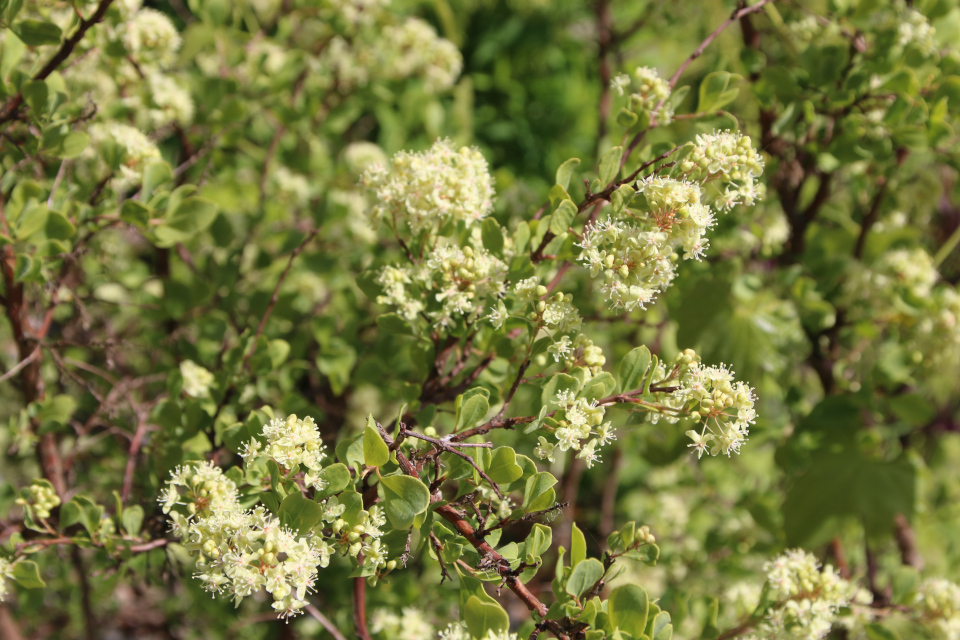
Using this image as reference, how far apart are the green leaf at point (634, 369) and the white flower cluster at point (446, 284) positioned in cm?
13

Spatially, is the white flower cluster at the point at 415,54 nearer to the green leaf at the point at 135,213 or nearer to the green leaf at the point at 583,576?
the green leaf at the point at 135,213

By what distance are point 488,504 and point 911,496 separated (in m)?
0.82

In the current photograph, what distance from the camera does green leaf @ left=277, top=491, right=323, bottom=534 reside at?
1.76ft

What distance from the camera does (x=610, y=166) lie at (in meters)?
0.66

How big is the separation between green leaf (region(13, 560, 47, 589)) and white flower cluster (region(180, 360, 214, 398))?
0.23 meters

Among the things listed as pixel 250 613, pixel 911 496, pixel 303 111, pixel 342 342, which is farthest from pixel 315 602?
pixel 911 496

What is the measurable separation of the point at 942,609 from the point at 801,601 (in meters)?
0.28

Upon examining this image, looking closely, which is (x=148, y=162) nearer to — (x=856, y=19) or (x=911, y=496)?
(x=856, y=19)

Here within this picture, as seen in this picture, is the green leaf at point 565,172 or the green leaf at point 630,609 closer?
the green leaf at point 630,609

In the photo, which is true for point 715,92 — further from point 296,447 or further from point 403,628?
point 403,628

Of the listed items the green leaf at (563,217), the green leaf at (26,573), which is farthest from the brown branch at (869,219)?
the green leaf at (26,573)

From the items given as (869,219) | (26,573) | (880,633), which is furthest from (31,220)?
(869,219)

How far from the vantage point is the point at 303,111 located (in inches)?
50.9

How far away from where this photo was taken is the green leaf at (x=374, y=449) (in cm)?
53
